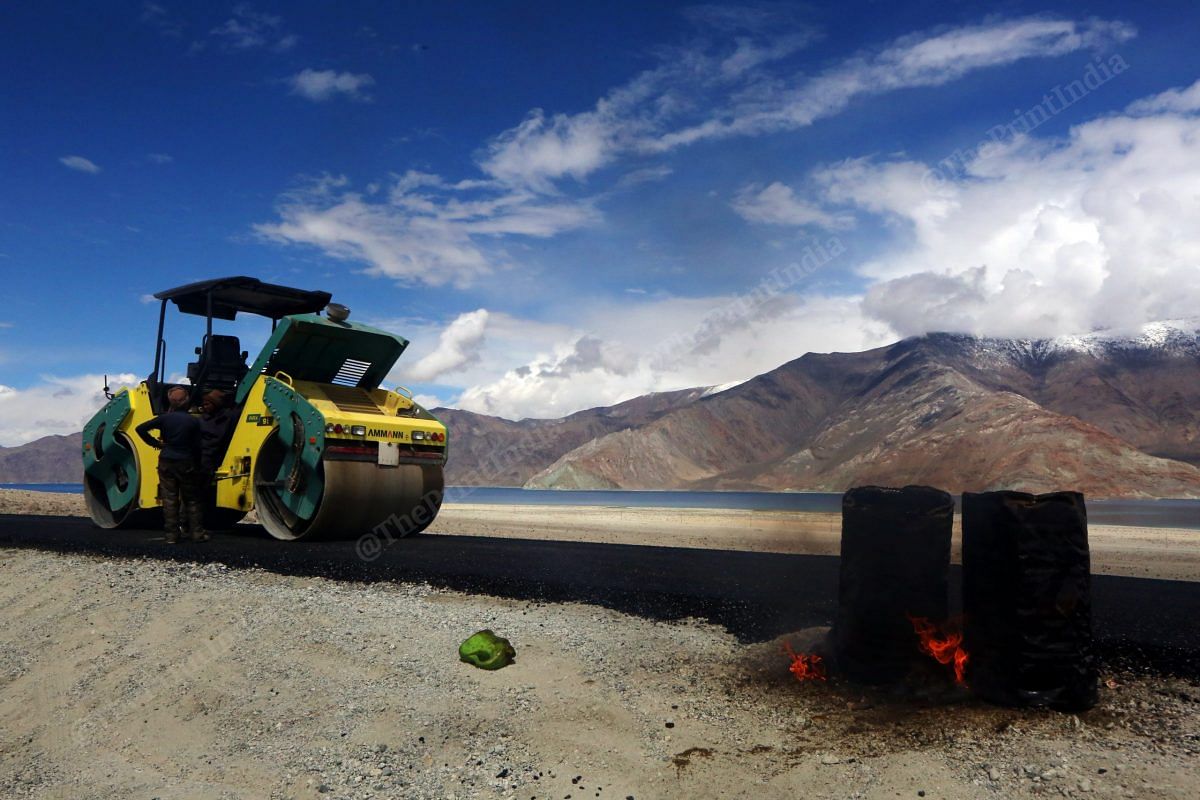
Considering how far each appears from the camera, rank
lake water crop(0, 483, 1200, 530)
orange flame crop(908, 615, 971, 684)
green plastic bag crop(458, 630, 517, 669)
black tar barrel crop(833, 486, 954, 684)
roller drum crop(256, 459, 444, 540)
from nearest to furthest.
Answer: orange flame crop(908, 615, 971, 684) < black tar barrel crop(833, 486, 954, 684) < green plastic bag crop(458, 630, 517, 669) < roller drum crop(256, 459, 444, 540) < lake water crop(0, 483, 1200, 530)

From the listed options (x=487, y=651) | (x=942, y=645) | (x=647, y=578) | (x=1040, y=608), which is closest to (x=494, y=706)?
(x=487, y=651)

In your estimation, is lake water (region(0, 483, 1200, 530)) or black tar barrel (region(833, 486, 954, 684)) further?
lake water (region(0, 483, 1200, 530))

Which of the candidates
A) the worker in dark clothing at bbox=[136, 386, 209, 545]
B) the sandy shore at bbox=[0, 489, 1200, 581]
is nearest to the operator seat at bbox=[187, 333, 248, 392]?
the worker in dark clothing at bbox=[136, 386, 209, 545]

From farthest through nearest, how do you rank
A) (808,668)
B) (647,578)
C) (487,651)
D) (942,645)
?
1. (647,578)
2. (487,651)
3. (808,668)
4. (942,645)

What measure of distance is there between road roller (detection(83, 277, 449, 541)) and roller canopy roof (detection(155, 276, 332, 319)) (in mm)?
18

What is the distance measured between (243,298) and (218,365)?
115 cm

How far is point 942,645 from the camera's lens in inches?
212

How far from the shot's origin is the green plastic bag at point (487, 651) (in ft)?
21.0

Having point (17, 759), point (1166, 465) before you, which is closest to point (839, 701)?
point (17, 759)

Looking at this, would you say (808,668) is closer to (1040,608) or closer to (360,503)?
(1040,608)

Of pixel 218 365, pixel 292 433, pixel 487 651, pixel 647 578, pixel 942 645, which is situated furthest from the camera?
pixel 218 365

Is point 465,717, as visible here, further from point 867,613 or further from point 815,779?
point 867,613

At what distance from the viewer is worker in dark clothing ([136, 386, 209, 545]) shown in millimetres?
10750

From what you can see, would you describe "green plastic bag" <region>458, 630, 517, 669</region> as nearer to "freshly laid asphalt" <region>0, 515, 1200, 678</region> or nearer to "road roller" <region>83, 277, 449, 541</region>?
"freshly laid asphalt" <region>0, 515, 1200, 678</region>
